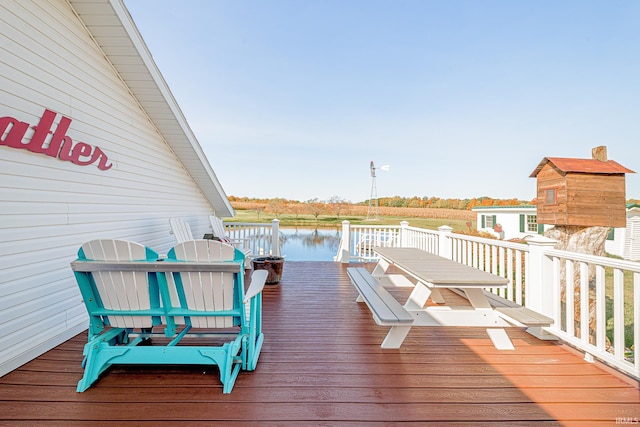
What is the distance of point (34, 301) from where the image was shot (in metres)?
2.37

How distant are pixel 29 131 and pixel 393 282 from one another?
4.51m

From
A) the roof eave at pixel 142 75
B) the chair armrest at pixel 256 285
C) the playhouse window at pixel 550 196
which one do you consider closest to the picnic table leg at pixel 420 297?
the chair armrest at pixel 256 285

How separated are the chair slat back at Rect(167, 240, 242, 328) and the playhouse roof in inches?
403

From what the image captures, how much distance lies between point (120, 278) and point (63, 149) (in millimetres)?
1755

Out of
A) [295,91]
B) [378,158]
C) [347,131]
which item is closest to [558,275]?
[295,91]

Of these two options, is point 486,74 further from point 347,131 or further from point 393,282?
point 393,282

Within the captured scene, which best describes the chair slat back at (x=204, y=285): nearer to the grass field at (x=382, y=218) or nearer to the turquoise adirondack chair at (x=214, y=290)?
the turquoise adirondack chair at (x=214, y=290)

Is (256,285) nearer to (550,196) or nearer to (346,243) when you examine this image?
(346,243)

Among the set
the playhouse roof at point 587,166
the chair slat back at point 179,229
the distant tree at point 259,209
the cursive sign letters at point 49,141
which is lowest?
the chair slat back at point 179,229

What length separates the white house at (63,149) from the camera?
2.19m

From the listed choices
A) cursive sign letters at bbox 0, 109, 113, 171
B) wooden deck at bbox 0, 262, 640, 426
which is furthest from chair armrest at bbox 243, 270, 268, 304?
cursive sign letters at bbox 0, 109, 113, 171

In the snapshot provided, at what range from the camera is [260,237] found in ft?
22.1

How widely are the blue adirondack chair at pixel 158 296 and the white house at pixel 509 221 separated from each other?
1725 centimetres

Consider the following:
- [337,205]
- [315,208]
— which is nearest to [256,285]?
[315,208]
